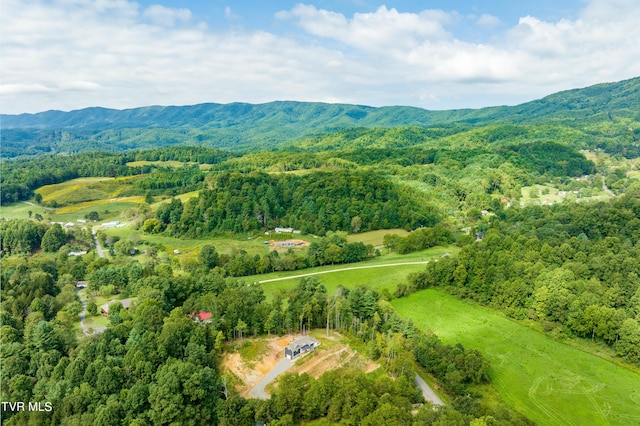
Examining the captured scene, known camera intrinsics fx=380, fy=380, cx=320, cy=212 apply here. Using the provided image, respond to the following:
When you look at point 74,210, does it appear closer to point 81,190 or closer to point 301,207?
point 81,190

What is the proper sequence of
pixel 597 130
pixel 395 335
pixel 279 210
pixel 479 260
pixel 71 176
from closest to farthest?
pixel 395 335 < pixel 479 260 < pixel 279 210 < pixel 71 176 < pixel 597 130

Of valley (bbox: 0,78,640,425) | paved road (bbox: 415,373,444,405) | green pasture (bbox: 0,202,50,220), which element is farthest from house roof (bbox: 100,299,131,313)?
green pasture (bbox: 0,202,50,220)

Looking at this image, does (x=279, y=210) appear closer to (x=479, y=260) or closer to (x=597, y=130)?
(x=479, y=260)

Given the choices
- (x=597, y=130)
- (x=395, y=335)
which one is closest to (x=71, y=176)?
(x=395, y=335)

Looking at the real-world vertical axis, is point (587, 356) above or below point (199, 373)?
below

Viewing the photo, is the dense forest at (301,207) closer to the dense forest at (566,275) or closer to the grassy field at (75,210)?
the grassy field at (75,210)

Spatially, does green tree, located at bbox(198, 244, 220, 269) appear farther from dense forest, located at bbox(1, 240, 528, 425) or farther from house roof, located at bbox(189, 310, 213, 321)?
house roof, located at bbox(189, 310, 213, 321)
